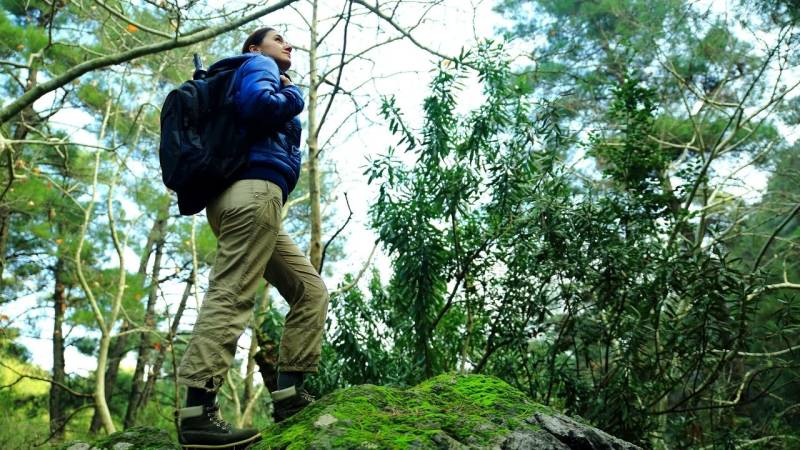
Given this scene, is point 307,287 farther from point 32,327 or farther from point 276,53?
point 32,327

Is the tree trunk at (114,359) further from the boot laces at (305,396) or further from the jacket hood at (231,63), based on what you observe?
the jacket hood at (231,63)

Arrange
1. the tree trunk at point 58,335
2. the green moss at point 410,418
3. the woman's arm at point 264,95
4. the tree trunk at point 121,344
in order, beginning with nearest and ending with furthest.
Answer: the green moss at point 410,418 < the woman's arm at point 264,95 < the tree trunk at point 58,335 < the tree trunk at point 121,344

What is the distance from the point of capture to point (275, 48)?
3328mm

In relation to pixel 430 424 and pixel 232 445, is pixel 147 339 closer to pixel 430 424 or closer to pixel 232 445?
pixel 232 445

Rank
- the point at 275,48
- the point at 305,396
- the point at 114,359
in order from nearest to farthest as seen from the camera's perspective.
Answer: the point at 305,396, the point at 275,48, the point at 114,359

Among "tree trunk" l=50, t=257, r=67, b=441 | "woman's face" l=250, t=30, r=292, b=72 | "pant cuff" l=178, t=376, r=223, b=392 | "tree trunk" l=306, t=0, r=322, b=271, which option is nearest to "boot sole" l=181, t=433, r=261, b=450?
"pant cuff" l=178, t=376, r=223, b=392

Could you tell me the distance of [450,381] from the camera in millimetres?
3203

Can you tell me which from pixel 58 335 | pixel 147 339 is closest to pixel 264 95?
pixel 58 335

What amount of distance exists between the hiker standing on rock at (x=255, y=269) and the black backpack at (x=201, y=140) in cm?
5

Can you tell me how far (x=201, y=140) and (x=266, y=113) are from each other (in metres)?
0.30

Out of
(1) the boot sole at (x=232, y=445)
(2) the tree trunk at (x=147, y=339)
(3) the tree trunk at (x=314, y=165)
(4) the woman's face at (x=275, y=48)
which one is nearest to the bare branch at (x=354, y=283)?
(3) the tree trunk at (x=314, y=165)

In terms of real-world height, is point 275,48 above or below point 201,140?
above

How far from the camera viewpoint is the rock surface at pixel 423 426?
2.47 meters

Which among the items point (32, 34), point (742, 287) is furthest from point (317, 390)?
point (32, 34)
